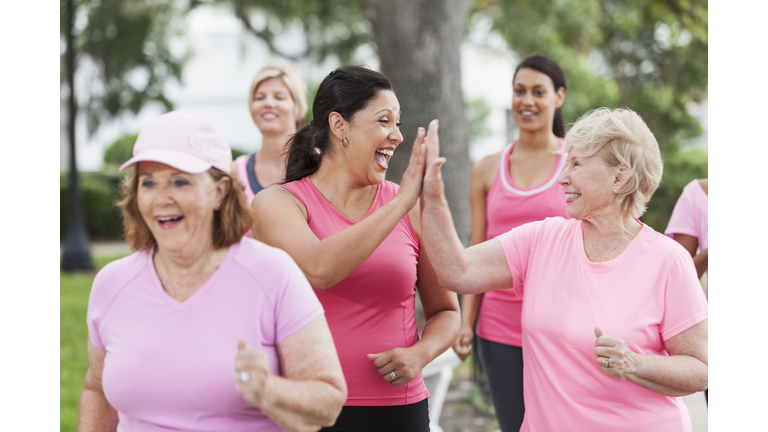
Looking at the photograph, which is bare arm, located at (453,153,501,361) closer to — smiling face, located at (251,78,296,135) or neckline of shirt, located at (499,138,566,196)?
neckline of shirt, located at (499,138,566,196)

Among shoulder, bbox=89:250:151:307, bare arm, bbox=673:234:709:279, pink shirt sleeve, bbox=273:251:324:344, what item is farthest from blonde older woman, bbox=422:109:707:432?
shoulder, bbox=89:250:151:307

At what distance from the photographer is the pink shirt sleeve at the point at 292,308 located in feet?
6.23

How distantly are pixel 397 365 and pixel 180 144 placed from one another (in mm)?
1101

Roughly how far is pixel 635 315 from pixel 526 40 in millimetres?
14994

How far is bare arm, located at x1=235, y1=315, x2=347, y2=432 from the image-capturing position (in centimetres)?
178

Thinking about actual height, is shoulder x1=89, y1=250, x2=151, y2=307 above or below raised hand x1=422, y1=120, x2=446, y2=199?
below

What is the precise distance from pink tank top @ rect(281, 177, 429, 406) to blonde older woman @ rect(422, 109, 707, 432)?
0.16m

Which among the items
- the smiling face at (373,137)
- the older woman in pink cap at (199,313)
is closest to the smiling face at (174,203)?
the older woman in pink cap at (199,313)

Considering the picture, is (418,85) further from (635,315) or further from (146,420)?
(146,420)

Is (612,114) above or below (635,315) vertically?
above

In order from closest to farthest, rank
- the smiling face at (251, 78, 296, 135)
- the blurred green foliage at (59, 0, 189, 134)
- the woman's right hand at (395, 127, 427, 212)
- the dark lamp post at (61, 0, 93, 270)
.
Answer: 1. the woman's right hand at (395, 127, 427, 212)
2. the smiling face at (251, 78, 296, 135)
3. the dark lamp post at (61, 0, 93, 270)
4. the blurred green foliage at (59, 0, 189, 134)

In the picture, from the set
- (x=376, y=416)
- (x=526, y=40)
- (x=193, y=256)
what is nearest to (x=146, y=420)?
(x=193, y=256)

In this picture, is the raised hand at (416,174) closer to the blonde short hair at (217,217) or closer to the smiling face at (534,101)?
the blonde short hair at (217,217)

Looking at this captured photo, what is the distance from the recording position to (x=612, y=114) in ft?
8.13
